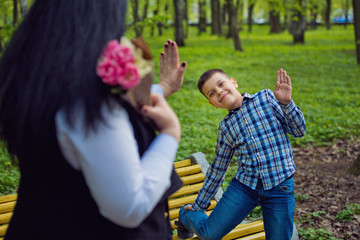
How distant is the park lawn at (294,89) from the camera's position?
6539 mm

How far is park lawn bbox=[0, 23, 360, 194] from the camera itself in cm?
654

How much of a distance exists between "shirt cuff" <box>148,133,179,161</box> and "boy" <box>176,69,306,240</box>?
4.28 ft

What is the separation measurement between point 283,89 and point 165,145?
1.42 metres

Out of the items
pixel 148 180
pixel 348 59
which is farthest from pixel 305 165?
pixel 348 59

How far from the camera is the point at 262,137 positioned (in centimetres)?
260

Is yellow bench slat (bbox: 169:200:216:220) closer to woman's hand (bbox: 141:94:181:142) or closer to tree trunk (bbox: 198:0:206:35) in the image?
woman's hand (bbox: 141:94:181:142)

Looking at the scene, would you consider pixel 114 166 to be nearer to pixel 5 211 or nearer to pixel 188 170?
pixel 5 211

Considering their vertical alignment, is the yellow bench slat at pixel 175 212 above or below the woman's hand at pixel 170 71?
below

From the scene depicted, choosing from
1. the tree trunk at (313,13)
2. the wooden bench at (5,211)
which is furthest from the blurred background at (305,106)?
the wooden bench at (5,211)

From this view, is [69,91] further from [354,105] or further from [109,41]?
[354,105]

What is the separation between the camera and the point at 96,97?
1224 millimetres

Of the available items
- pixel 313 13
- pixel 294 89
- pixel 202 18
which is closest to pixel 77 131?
pixel 294 89

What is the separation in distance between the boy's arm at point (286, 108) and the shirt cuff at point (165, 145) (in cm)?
135

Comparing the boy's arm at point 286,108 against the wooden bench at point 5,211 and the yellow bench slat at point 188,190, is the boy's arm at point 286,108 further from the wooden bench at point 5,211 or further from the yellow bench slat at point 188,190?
the wooden bench at point 5,211
